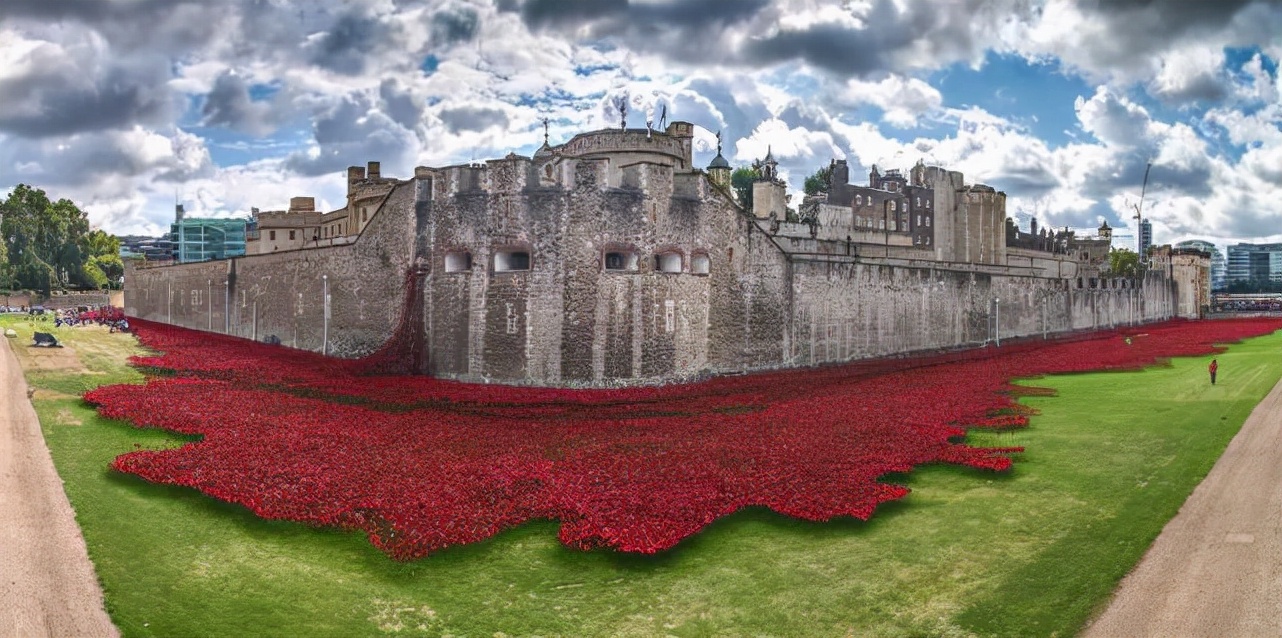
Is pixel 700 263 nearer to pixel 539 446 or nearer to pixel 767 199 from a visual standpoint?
pixel 539 446

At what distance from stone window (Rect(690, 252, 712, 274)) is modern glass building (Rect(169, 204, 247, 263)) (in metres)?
149

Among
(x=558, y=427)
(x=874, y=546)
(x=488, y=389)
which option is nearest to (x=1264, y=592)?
(x=874, y=546)

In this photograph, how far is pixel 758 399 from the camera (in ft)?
87.4

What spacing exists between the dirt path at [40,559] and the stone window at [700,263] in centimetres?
2110

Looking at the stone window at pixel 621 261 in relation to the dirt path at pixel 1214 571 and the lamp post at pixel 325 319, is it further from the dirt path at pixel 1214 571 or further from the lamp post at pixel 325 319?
the dirt path at pixel 1214 571

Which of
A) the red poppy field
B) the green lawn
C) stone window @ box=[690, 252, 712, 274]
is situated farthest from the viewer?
stone window @ box=[690, 252, 712, 274]

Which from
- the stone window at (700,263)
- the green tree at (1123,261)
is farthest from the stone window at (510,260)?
the green tree at (1123,261)

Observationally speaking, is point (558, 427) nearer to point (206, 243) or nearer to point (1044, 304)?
point (1044, 304)

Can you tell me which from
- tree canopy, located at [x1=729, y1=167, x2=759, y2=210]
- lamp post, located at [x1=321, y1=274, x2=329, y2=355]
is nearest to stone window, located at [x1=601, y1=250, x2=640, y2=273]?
lamp post, located at [x1=321, y1=274, x2=329, y2=355]

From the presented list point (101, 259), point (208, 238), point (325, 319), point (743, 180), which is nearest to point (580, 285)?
point (325, 319)

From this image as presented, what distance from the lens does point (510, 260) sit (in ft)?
99.5

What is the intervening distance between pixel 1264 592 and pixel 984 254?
7854 cm

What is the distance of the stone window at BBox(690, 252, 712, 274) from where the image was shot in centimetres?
3109

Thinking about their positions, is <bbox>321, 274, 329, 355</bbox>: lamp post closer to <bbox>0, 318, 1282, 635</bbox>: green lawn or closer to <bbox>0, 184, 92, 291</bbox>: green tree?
<bbox>0, 318, 1282, 635</bbox>: green lawn
